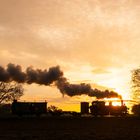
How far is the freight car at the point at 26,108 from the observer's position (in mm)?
71250

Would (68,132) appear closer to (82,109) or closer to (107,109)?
(107,109)

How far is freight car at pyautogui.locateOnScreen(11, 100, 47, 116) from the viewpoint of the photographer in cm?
7125

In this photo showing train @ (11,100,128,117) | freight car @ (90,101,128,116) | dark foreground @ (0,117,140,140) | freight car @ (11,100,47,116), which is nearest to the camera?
dark foreground @ (0,117,140,140)

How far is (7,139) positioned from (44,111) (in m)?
44.2

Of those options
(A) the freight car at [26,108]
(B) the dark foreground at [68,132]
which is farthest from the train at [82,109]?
(B) the dark foreground at [68,132]

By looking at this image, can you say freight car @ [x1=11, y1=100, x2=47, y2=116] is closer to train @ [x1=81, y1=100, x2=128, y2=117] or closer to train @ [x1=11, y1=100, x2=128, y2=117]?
train @ [x1=11, y1=100, x2=128, y2=117]

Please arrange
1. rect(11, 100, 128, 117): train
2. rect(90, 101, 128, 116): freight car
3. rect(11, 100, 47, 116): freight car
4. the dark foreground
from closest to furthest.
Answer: the dark foreground < rect(11, 100, 47, 116): freight car < rect(11, 100, 128, 117): train < rect(90, 101, 128, 116): freight car

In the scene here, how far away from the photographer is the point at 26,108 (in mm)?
71375

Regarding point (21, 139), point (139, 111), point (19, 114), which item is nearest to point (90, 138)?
point (21, 139)

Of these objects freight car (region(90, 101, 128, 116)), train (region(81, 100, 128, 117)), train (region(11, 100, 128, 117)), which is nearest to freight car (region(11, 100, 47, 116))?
train (region(11, 100, 128, 117))

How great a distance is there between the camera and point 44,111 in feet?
241

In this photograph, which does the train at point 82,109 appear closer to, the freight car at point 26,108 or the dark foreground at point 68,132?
the freight car at point 26,108

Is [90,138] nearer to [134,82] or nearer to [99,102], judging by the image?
[99,102]

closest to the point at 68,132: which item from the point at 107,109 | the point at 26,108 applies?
the point at 26,108
